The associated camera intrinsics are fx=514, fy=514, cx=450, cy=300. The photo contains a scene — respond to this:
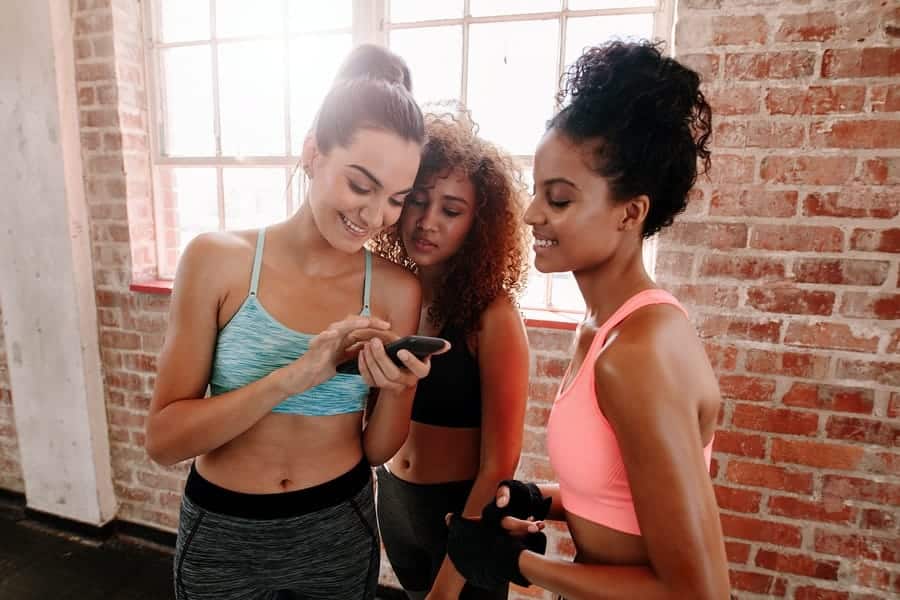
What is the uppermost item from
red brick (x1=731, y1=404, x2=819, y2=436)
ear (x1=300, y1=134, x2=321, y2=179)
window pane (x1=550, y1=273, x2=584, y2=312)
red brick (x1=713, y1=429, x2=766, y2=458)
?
ear (x1=300, y1=134, x2=321, y2=179)


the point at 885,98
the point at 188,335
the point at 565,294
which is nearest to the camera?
the point at 188,335

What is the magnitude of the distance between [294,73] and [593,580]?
219 centimetres

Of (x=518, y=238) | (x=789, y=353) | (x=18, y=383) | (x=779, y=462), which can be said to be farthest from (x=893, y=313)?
(x=18, y=383)

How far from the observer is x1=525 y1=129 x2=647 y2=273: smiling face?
79 cm

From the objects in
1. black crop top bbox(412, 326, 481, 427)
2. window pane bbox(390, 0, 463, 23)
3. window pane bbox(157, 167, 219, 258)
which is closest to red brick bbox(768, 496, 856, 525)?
black crop top bbox(412, 326, 481, 427)

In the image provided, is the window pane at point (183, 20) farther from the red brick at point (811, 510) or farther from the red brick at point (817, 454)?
the red brick at point (811, 510)

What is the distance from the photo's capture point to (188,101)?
93.9 inches

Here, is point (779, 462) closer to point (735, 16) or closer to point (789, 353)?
point (789, 353)

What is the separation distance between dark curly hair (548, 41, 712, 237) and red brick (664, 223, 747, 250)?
2.61 ft

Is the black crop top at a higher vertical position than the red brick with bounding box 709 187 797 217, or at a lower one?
lower

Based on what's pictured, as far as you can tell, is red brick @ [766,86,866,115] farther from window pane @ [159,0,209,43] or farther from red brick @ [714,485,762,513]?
window pane @ [159,0,209,43]

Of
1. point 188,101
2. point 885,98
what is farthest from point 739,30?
point 188,101

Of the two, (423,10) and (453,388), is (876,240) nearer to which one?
(453,388)

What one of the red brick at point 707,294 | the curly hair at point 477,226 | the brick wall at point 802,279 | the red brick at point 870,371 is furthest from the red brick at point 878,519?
the curly hair at point 477,226
